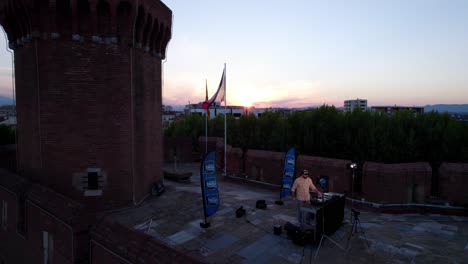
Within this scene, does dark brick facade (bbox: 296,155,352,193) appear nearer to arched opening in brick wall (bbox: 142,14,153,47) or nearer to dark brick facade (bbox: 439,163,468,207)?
dark brick facade (bbox: 439,163,468,207)

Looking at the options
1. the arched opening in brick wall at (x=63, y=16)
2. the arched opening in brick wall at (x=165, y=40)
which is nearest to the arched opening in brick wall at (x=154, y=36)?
the arched opening in brick wall at (x=165, y=40)

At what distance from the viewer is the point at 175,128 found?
143 ft

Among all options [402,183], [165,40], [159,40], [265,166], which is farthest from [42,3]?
[402,183]

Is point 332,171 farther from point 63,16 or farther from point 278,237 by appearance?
point 63,16

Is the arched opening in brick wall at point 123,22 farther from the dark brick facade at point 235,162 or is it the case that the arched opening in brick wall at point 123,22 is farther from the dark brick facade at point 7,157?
the dark brick facade at point 7,157

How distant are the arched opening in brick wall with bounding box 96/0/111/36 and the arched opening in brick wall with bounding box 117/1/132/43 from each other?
0.44 m

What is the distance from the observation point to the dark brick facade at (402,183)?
15195mm

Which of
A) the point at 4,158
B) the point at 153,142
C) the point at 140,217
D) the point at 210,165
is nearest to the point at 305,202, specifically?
the point at 210,165

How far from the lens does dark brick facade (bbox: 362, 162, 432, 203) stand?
15.2 m

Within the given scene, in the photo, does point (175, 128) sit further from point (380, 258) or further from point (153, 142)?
point (380, 258)

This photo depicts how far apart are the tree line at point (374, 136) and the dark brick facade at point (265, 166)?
6.48 meters

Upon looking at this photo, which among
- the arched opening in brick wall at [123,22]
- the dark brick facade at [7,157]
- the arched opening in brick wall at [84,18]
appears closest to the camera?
the arched opening in brick wall at [84,18]

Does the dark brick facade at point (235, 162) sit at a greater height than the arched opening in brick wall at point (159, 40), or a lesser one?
lesser

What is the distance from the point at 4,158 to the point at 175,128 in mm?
24323
